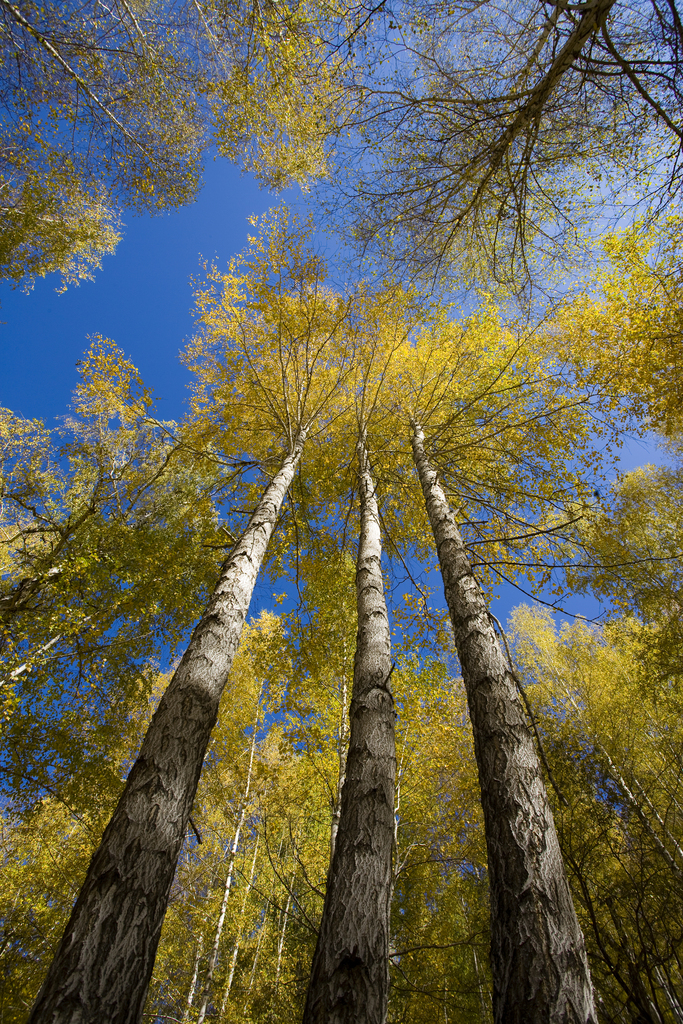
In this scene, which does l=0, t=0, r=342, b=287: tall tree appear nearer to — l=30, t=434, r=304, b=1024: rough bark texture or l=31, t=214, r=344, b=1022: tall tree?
l=31, t=214, r=344, b=1022: tall tree

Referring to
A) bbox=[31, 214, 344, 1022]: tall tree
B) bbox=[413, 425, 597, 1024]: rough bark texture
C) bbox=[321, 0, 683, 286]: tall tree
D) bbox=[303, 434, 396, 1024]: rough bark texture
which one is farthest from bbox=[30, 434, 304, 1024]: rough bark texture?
bbox=[321, 0, 683, 286]: tall tree

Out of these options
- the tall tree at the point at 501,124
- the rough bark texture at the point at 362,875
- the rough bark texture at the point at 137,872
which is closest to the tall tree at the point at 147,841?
the rough bark texture at the point at 137,872

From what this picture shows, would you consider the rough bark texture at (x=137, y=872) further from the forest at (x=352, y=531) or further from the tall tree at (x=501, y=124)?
the tall tree at (x=501, y=124)

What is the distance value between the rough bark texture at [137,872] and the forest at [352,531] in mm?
12

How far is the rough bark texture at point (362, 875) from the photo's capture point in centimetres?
148

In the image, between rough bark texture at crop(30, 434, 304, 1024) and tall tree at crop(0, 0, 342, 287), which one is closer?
rough bark texture at crop(30, 434, 304, 1024)

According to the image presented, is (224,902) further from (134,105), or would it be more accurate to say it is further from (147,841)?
(134,105)

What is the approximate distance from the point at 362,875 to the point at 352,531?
187 inches

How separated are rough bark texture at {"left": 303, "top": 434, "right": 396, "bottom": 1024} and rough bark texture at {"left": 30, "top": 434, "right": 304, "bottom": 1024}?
66cm

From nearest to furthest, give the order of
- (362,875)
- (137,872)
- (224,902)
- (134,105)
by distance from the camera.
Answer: (137,872), (362,875), (224,902), (134,105)

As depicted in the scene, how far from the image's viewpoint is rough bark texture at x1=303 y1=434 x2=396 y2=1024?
1482 mm

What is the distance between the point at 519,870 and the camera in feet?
5.22

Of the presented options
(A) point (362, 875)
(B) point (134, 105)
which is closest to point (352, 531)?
(A) point (362, 875)

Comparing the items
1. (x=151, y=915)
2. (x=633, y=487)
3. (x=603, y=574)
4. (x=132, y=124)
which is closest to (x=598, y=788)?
(x=603, y=574)
